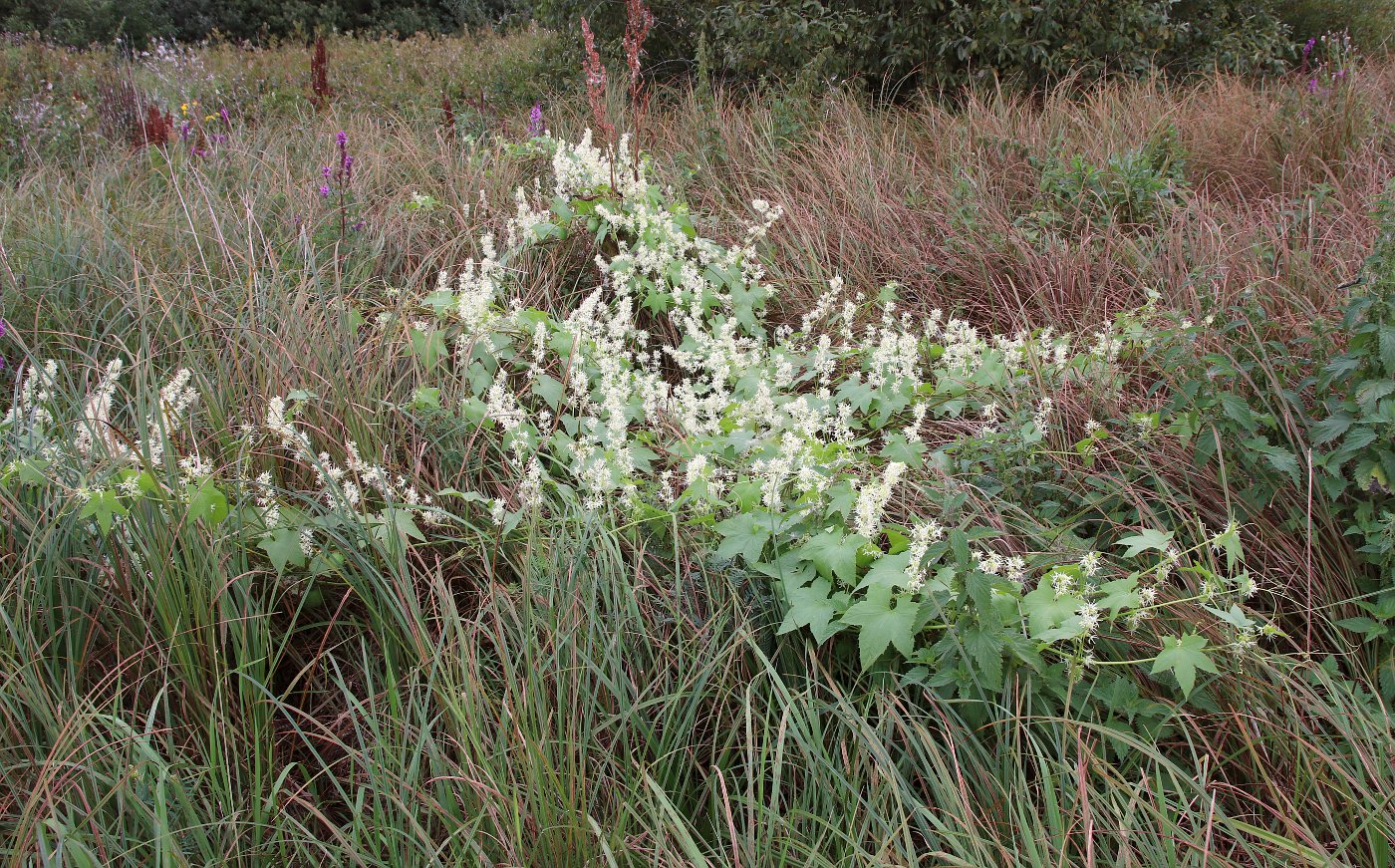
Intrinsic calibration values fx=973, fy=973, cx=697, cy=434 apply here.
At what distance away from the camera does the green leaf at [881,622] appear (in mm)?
1945

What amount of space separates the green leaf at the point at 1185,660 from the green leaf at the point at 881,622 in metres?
0.49

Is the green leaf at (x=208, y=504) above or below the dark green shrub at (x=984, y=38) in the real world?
below

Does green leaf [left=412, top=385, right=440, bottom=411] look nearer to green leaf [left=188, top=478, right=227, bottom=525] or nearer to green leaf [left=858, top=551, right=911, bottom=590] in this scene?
green leaf [left=188, top=478, right=227, bottom=525]

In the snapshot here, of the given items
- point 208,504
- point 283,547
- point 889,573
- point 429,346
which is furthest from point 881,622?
point 429,346

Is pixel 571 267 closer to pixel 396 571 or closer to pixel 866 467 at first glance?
pixel 866 467

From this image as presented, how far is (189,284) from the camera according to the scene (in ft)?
11.1

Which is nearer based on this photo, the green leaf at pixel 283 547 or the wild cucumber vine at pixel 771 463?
the wild cucumber vine at pixel 771 463

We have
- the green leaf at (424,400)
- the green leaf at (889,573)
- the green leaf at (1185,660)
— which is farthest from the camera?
the green leaf at (424,400)

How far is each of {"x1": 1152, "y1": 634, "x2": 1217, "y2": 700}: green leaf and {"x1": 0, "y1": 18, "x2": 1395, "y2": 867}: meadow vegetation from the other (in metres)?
0.01

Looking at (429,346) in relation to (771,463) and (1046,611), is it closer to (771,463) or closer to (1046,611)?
(771,463)

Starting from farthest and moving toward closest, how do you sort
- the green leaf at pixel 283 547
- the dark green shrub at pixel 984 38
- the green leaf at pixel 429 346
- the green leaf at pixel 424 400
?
the dark green shrub at pixel 984 38 → the green leaf at pixel 429 346 → the green leaf at pixel 424 400 → the green leaf at pixel 283 547

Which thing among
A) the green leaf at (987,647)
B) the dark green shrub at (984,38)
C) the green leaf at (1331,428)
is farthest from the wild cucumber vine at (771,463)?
the dark green shrub at (984,38)

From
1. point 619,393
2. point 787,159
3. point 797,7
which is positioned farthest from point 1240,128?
point 619,393

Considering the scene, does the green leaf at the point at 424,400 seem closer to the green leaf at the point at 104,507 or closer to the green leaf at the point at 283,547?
the green leaf at the point at 283,547
